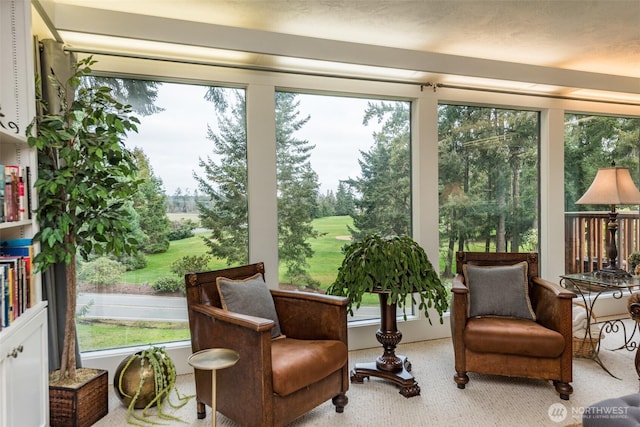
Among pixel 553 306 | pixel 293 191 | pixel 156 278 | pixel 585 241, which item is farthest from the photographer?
pixel 585 241

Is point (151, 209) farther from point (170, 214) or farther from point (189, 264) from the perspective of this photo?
point (189, 264)

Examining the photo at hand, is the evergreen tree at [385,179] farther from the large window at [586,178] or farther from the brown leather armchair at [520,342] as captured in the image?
the large window at [586,178]

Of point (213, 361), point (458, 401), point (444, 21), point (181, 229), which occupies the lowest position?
point (458, 401)

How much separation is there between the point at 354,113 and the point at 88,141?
2.14 metres

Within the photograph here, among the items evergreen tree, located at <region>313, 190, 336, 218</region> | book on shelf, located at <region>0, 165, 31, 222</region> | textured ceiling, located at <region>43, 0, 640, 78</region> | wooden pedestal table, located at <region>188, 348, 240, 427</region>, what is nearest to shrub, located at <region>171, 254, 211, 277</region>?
evergreen tree, located at <region>313, 190, 336, 218</region>

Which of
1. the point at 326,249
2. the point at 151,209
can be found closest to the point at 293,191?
the point at 326,249

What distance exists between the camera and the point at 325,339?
7.75 ft

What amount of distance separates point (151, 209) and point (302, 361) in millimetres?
1691

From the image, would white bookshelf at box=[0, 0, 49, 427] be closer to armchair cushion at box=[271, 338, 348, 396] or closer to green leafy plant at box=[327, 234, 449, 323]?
armchair cushion at box=[271, 338, 348, 396]

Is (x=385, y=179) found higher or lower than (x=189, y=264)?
higher

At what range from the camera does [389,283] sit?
8.27 ft

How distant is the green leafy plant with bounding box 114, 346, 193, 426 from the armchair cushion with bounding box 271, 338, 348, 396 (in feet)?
2.44

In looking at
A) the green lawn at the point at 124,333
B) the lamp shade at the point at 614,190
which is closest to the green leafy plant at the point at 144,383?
the green lawn at the point at 124,333

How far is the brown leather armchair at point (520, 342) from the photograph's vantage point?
2.48 metres
